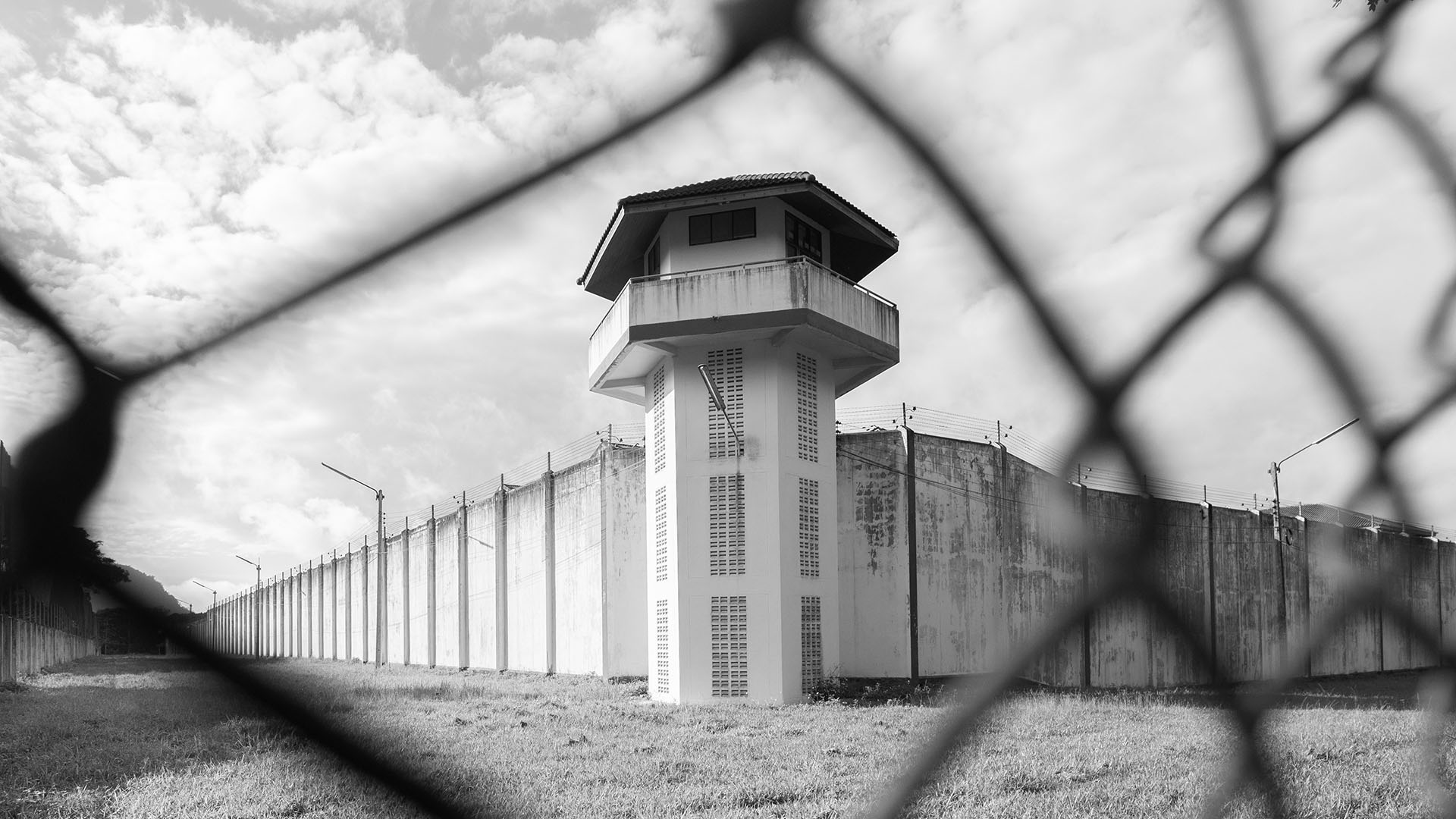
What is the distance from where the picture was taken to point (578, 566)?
21500 mm

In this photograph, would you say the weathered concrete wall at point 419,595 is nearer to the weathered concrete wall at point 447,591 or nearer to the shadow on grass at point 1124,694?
the weathered concrete wall at point 447,591

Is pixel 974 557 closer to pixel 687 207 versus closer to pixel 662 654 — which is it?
pixel 662 654

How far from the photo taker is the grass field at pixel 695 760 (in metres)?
5.88

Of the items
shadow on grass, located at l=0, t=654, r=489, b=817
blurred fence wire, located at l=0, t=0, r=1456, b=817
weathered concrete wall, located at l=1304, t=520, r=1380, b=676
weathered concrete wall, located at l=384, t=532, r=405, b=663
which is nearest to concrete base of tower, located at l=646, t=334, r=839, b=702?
weathered concrete wall, located at l=1304, t=520, r=1380, b=676

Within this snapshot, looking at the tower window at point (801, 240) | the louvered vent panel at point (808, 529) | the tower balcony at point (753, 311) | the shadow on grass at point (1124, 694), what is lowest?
the shadow on grass at point (1124, 694)

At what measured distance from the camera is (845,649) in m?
18.9

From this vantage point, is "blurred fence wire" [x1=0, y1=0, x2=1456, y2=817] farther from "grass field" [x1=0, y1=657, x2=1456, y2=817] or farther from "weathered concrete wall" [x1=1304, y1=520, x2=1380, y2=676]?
"grass field" [x1=0, y1=657, x2=1456, y2=817]

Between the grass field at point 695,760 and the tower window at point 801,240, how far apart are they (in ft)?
21.5

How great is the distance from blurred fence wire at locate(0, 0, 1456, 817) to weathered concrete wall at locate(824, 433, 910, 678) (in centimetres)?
1813

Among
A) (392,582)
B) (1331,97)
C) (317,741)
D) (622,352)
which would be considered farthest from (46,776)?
(392,582)

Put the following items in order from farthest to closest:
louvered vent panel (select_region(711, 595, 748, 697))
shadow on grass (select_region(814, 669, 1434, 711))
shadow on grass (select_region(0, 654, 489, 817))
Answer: louvered vent panel (select_region(711, 595, 748, 697))
shadow on grass (select_region(814, 669, 1434, 711))
shadow on grass (select_region(0, 654, 489, 817))

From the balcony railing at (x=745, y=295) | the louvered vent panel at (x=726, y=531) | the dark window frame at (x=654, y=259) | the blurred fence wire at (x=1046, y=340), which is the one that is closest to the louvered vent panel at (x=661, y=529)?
the louvered vent panel at (x=726, y=531)

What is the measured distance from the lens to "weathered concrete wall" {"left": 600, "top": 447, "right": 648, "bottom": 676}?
19.8 metres

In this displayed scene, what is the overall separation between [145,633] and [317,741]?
16cm
